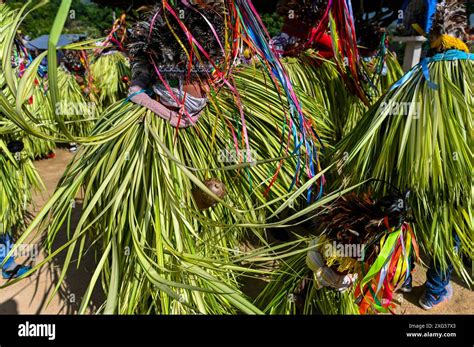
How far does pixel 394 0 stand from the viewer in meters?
4.05

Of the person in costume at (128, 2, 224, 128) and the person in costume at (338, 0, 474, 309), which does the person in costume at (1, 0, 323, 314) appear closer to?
the person in costume at (128, 2, 224, 128)

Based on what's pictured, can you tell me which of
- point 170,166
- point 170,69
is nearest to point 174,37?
point 170,69

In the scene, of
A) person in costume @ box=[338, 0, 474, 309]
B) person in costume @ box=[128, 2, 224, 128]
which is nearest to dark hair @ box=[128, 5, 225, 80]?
person in costume @ box=[128, 2, 224, 128]

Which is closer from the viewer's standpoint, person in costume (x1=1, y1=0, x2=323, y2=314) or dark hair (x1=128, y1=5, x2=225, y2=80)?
person in costume (x1=1, y1=0, x2=323, y2=314)

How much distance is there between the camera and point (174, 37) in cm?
132

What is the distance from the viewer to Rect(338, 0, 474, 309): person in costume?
1260 millimetres

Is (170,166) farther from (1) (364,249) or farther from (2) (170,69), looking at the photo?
(1) (364,249)

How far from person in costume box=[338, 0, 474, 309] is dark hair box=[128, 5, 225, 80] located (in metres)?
0.73

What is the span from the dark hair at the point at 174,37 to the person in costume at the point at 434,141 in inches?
28.7

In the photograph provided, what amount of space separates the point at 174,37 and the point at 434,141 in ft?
3.41

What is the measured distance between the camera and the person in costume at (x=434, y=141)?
49.6 inches

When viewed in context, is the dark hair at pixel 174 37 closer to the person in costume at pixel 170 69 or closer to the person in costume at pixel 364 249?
the person in costume at pixel 170 69
